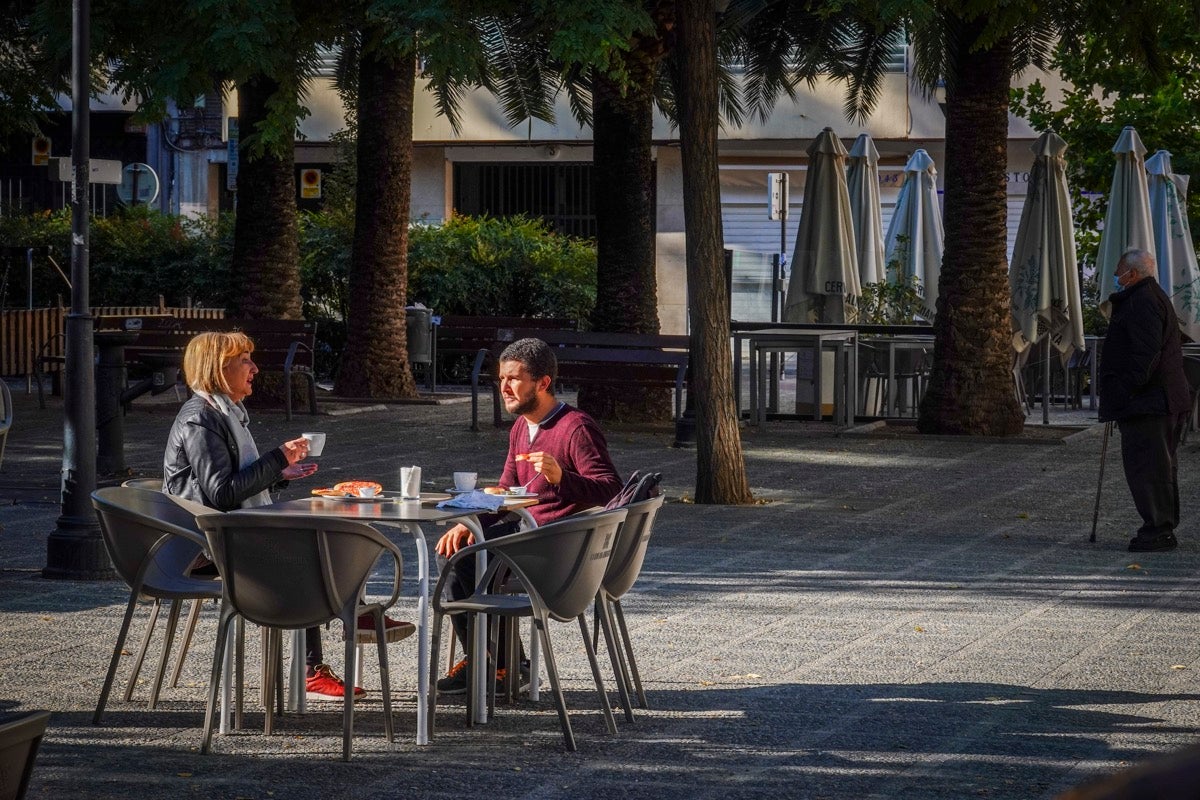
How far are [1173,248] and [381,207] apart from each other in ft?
27.9

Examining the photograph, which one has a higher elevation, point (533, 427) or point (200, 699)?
point (533, 427)

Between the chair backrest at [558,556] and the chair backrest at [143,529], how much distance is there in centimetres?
108

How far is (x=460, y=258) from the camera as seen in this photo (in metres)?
26.8

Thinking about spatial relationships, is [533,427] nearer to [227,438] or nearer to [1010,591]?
[227,438]

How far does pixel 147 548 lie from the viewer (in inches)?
244

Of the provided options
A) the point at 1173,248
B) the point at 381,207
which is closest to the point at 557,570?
the point at 381,207

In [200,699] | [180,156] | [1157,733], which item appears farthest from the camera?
[180,156]

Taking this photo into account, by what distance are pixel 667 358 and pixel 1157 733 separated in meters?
11.2

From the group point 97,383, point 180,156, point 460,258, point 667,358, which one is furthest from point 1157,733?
point 180,156

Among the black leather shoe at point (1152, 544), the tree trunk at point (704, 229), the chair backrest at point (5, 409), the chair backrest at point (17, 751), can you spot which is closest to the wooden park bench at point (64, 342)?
the tree trunk at point (704, 229)

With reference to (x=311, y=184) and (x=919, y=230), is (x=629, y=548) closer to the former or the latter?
(x=919, y=230)

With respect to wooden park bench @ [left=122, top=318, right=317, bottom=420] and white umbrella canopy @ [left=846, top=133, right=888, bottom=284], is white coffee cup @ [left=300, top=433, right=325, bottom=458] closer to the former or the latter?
wooden park bench @ [left=122, top=318, right=317, bottom=420]

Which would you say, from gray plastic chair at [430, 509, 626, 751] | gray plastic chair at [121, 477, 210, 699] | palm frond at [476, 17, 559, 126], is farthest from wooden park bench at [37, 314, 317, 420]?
gray plastic chair at [430, 509, 626, 751]

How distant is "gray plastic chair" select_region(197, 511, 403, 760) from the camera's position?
5.52 m
